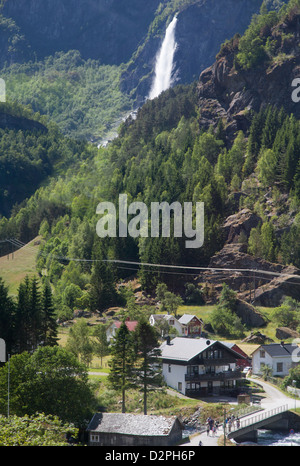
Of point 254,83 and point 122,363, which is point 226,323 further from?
point 254,83

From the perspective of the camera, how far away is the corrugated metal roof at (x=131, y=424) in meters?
56.0

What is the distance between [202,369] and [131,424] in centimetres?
1936

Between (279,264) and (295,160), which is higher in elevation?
(295,160)

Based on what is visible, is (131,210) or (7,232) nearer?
(131,210)

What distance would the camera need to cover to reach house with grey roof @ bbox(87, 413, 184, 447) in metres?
55.5

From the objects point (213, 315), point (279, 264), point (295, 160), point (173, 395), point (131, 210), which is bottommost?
point (173, 395)

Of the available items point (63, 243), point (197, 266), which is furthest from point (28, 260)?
point (197, 266)

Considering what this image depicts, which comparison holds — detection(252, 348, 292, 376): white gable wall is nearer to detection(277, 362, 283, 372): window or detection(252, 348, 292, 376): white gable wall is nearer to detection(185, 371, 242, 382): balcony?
detection(277, 362, 283, 372): window

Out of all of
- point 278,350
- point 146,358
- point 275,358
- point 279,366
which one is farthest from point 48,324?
point 279,366

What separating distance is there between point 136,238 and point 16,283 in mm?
29755

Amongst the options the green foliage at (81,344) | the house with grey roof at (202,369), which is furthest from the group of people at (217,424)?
the green foliage at (81,344)

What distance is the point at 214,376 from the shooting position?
74.0 meters
